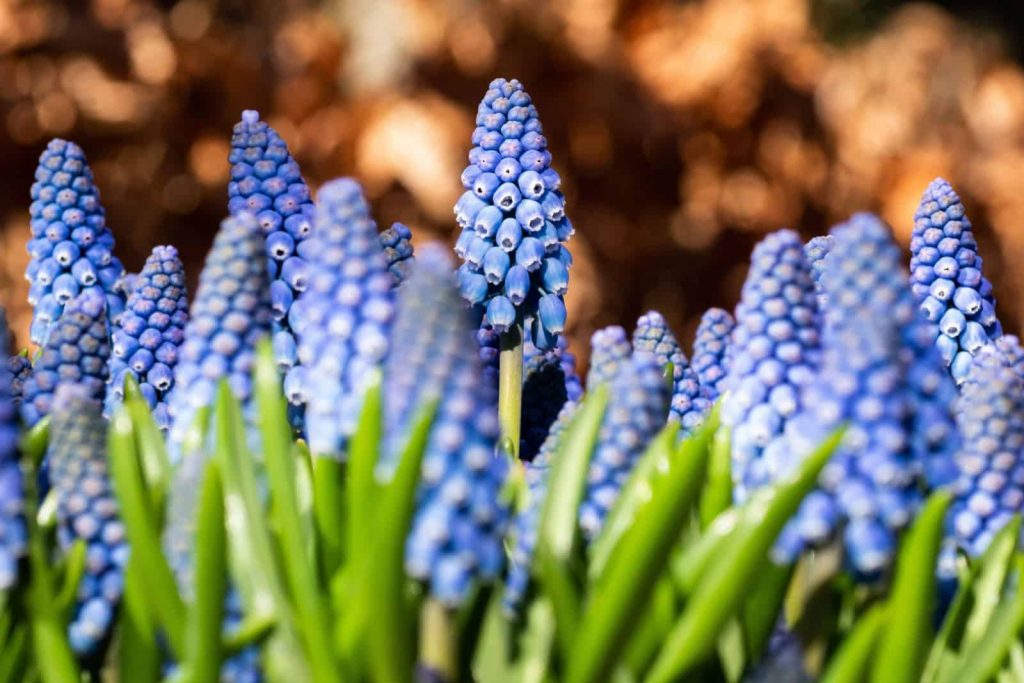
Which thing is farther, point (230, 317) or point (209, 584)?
point (230, 317)

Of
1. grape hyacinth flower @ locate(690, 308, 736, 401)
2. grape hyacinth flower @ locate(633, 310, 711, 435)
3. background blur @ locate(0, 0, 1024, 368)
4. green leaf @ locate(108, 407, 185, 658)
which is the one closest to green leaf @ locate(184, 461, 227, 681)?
green leaf @ locate(108, 407, 185, 658)

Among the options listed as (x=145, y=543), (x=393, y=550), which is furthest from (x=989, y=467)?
(x=145, y=543)

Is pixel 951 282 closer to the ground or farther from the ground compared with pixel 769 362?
farther from the ground

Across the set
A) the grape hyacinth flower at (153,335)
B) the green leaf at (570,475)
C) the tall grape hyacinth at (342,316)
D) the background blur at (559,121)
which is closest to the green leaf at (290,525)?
the tall grape hyacinth at (342,316)

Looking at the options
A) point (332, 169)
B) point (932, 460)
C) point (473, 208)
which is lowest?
point (932, 460)

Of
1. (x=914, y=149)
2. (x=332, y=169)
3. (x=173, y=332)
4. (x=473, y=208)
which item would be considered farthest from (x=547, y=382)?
(x=914, y=149)

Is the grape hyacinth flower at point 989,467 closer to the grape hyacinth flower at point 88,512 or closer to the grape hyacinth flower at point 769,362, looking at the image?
the grape hyacinth flower at point 769,362

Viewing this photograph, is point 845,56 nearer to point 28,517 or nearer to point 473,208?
point 473,208

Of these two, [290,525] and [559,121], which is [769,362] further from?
[559,121]
